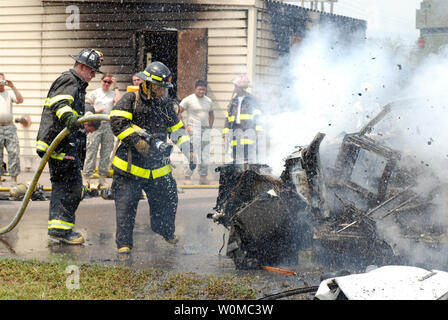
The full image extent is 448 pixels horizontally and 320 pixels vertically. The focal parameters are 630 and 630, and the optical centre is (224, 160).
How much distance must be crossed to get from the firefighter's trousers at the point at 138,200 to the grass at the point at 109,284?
84cm

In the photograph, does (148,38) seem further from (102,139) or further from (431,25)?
(431,25)

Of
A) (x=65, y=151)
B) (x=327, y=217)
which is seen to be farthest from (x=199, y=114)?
(x=327, y=217)

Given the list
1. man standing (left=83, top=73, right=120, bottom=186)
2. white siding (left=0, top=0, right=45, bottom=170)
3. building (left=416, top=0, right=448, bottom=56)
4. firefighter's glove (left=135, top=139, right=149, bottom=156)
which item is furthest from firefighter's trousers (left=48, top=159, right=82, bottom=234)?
white siding (left=0, top=0, right=45, bottom=170)

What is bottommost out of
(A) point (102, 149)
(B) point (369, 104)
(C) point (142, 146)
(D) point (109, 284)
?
(D) point (109, 284)

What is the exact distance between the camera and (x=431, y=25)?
10.0 meters

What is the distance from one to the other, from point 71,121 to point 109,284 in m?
2.08

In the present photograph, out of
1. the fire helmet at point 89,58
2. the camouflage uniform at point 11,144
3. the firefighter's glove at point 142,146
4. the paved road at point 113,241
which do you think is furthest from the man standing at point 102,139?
the firefighter's glove at point 142,146

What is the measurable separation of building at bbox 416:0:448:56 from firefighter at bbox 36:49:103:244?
204 inches

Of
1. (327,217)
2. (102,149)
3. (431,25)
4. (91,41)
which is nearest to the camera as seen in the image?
(327,217)

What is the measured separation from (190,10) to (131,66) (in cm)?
189

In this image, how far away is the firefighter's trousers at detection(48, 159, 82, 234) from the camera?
6.94 meters

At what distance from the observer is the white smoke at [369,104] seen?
628cm

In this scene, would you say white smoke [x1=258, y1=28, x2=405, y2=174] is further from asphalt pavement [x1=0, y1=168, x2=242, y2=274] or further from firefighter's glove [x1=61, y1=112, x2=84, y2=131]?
firefighter's glove [x1=61, y1=112, x2=84, y2=131]
